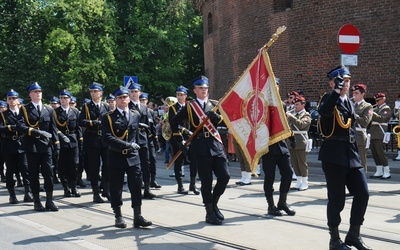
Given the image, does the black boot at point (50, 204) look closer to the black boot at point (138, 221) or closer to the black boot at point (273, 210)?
the black boot at point (138, 221)

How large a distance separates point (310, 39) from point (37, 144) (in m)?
12.6

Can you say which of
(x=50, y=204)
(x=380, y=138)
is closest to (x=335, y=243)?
(x=50, y=204)

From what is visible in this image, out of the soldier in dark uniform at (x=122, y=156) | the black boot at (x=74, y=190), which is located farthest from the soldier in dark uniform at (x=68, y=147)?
the soldier in dark uniform at (x=122, y=156)

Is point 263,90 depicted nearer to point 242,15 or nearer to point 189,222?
point 189,222

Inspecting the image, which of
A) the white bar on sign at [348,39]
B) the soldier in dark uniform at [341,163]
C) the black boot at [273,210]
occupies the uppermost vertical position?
the white bar on sign at [348,39]

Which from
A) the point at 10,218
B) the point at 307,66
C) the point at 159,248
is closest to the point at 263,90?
the point at 159,248

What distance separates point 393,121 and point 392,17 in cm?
330

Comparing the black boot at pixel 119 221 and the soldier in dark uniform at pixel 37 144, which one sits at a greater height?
the soldier in dark uniform at pixel 37 144

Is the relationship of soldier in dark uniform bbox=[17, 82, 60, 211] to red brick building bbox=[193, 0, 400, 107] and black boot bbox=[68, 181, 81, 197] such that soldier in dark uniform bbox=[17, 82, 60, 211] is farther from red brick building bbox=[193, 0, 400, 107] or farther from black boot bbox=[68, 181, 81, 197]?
red brick building bbox=[193, 0, 400, 107]

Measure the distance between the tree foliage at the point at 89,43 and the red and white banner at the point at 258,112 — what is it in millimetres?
24233

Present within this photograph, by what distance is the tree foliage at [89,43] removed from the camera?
3156 centimetres

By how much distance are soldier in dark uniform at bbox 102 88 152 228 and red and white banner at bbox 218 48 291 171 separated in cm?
153

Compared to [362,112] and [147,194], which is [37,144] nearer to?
[147,194]

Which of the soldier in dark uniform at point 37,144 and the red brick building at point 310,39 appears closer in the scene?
the soldier in dark uniform at point 37,144
